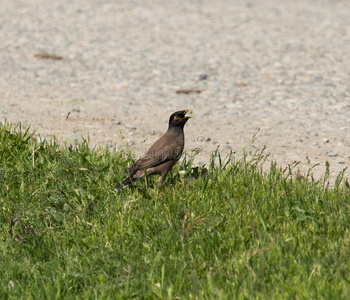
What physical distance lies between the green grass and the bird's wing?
0.72ft

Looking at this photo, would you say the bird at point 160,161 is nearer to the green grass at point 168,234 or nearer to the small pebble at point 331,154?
the green grass at point 168,234

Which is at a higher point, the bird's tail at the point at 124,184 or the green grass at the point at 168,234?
the bird's tail at the point at 124,184

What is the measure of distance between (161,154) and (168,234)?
1.60 meters

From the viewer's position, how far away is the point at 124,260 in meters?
6.10

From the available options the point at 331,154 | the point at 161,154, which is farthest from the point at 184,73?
the point at 161,154

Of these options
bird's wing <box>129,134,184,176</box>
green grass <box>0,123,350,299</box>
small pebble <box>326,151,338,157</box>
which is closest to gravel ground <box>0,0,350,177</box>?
small pebble <box>326,151,338,157</box>

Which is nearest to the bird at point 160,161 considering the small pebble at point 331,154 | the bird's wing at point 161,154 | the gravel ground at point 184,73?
the bird's wing at point 161,154

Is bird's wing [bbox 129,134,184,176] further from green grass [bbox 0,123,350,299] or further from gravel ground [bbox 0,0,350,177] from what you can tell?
gravel ground [bbox 0,0,350,177]

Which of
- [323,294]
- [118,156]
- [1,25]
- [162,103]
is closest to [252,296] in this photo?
[323,294]

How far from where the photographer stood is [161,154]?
7758 mm

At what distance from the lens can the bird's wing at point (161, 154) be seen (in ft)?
25.2

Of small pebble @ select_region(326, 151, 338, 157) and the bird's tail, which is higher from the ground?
the bird's tail

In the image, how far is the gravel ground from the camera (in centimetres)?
1072

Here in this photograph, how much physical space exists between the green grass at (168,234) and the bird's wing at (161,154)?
0.72 feet
